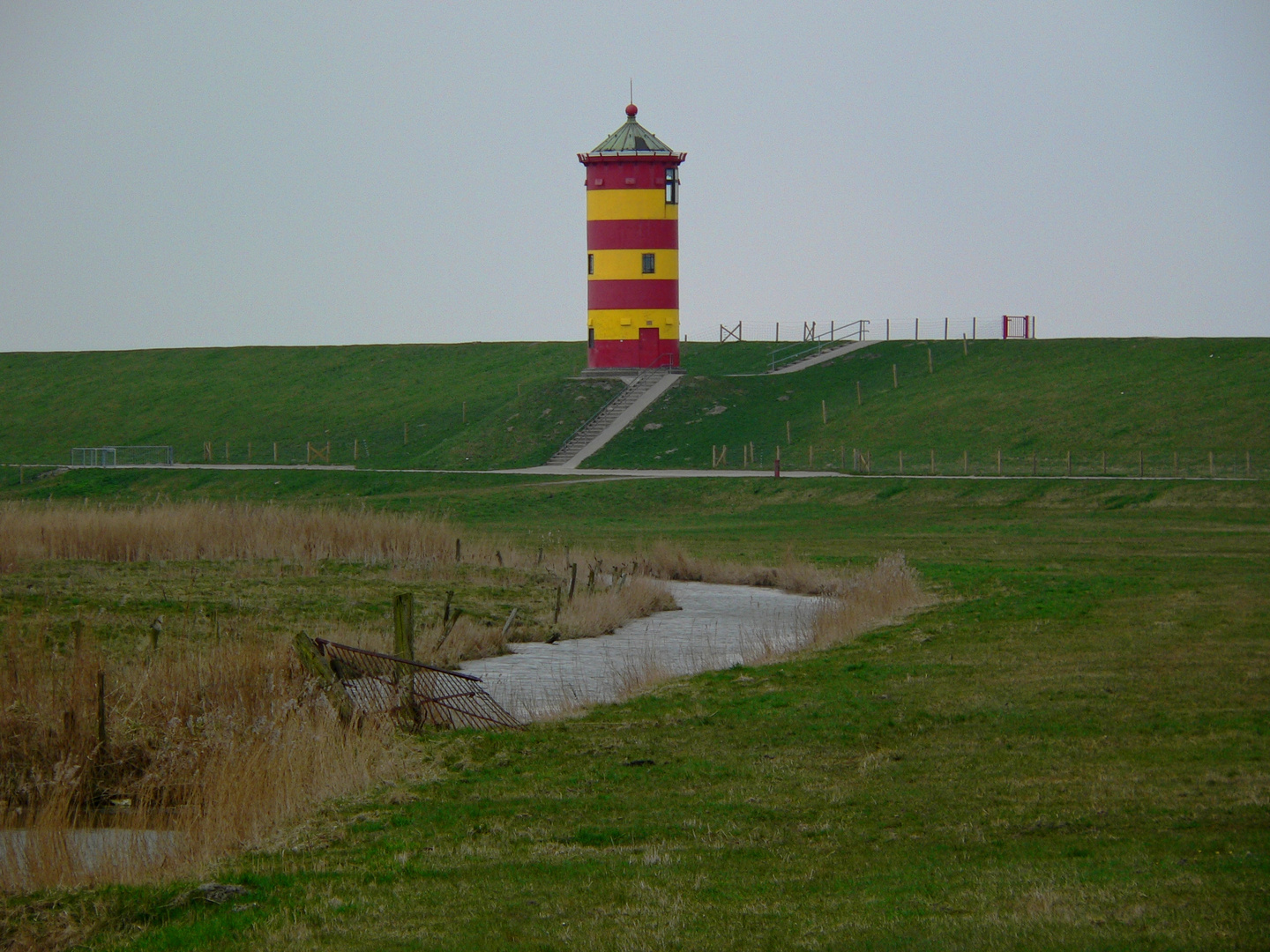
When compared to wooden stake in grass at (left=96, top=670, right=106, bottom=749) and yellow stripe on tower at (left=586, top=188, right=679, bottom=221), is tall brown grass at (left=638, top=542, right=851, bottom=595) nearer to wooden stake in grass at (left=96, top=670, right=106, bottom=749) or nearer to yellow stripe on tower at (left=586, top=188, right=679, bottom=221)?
wooden stake in grass at (left=96, top=670, right=106, bottom=749)

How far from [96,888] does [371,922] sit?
7.94 ft

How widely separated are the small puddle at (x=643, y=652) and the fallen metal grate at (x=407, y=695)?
772 millimetres

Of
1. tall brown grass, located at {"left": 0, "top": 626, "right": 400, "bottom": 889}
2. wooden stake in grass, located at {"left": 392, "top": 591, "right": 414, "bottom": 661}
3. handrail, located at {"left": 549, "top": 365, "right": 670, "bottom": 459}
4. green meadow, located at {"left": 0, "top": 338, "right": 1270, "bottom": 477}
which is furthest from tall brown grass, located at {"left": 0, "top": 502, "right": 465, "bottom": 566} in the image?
handrail, located at {"left": 549, "top": 365, "right": 670, "bottom": 459}

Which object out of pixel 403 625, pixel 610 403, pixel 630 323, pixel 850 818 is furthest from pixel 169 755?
pixel 630 323

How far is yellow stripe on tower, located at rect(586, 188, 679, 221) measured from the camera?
75000 millimetres

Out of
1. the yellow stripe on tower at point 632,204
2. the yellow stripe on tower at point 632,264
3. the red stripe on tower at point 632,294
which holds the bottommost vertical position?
the red stripe on tower at point 632,294

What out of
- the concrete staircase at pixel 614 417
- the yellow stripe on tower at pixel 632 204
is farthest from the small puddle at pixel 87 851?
the yellow stripe on tower at pixel 632 204

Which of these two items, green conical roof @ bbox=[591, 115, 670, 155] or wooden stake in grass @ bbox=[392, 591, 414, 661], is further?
green conical roof @ bbox=[591, 115, 670, 155]

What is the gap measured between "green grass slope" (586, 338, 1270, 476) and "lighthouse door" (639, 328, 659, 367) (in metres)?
2.98

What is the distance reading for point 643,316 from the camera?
254ft

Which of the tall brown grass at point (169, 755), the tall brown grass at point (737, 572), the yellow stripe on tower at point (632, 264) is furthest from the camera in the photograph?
the yellow stripe on tower at point (632, 264)

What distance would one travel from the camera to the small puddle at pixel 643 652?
20.8 m

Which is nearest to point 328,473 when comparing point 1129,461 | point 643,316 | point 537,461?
point 537,461

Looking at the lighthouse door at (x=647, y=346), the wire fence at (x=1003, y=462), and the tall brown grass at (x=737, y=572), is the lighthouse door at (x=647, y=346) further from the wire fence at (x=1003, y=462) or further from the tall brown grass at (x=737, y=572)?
the tall brown grass at (x=737, y=572)
